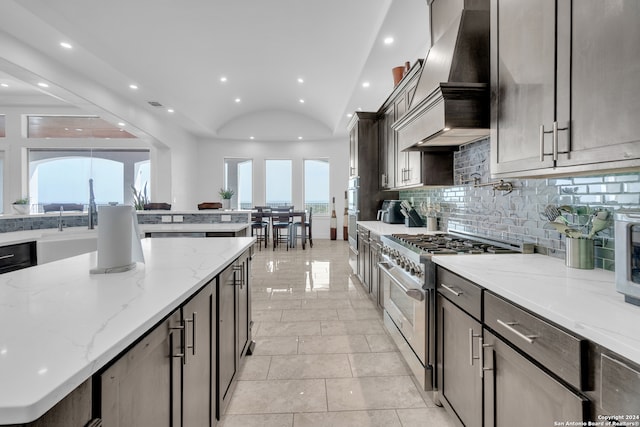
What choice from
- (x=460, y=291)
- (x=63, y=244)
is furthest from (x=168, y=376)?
(x=63, y=244)

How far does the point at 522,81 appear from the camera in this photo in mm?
1423

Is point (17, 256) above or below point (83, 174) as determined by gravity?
below

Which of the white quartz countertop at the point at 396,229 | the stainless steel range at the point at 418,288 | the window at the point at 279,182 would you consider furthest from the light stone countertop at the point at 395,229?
the window at the point at 279,182

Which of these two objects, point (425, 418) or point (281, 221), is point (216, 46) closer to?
point (281, 221)

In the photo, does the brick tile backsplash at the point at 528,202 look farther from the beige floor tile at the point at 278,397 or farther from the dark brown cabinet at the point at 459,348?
the beige floor tile at the point at 278,397

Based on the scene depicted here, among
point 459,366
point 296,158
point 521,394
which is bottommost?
point 459,366

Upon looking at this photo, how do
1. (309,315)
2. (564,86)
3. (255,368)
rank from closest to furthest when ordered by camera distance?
1. (564,86)
2. (255,368)
3. (309,315)

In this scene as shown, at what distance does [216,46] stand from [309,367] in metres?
4.70

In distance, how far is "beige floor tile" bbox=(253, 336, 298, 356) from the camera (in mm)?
2480

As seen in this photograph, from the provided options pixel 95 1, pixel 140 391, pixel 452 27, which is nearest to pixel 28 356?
pixel 140 391

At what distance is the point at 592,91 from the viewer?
1.07 m

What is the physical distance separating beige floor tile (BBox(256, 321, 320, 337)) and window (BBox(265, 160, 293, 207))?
656 cm

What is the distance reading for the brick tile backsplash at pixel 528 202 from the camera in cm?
138

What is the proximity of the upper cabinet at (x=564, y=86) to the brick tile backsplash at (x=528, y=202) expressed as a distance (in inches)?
13.9
